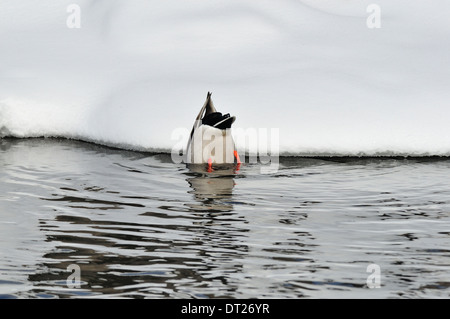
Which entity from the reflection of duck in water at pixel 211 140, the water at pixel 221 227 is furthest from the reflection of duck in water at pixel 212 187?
the reflection of duck in water at pixel 211 140

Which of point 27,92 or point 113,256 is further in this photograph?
point 27,92

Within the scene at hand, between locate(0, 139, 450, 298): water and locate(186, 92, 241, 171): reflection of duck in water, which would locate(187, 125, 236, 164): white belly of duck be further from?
locate(0, 139, 450, 298): water

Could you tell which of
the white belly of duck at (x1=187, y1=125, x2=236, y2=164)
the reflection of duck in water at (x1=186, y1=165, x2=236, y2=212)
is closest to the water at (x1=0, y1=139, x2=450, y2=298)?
the reflection of duck in water at (x1=186, y1=165, x2=236, y2=212)

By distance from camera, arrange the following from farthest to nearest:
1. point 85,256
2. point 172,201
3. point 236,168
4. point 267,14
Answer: point 267,14 → point 236,168 → point 172,201 → point 85,256

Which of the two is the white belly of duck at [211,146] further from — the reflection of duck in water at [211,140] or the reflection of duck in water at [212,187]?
the reflection of duck in water at [212,187]

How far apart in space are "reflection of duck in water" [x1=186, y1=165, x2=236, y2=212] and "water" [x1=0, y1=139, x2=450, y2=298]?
0.01m

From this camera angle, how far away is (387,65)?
8648mm

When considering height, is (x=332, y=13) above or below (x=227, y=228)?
above

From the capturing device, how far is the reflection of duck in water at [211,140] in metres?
7.46

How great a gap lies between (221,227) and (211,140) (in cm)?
238

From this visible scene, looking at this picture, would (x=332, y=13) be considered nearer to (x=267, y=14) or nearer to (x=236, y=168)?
(x=267, y=14)

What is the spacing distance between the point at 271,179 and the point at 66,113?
8.61 feet
